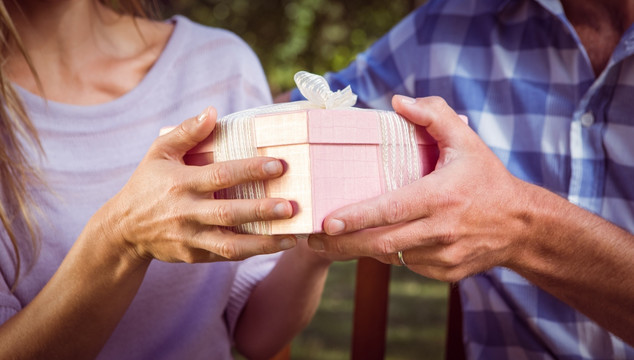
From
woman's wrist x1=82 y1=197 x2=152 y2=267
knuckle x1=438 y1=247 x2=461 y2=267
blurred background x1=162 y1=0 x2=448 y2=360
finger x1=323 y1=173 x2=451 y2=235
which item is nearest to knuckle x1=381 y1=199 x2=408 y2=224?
finger x1=323 y1=173 x2=451 y2=235

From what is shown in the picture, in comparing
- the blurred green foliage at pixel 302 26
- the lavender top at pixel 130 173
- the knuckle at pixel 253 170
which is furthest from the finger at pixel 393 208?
the blurred green foliage at pixel 302 26

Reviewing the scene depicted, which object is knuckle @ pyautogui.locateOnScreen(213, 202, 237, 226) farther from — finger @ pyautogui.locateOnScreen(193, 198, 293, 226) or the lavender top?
the lavender top

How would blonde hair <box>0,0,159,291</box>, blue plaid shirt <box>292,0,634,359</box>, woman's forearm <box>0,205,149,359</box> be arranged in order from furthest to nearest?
blue plaid shirt <box>292,0,634,359</box> < blonde hair <box>0,0,159,291</box> < woman's forearm <box>0,205,149,359</box>

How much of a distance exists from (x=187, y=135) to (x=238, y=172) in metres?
0.11

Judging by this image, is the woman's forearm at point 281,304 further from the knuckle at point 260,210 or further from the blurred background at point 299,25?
the blurred background at point 299,25

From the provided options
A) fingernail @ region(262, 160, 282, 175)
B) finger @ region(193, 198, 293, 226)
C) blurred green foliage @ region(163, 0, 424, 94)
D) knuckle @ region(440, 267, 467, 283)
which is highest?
blurred green foliage @ region(163, 0, 424, 94)

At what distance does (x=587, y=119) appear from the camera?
3.93 ft

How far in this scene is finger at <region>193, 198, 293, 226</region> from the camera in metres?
0.68

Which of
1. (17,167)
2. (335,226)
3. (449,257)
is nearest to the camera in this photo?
(335,226)

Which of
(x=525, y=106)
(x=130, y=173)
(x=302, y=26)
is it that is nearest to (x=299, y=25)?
(x=302, y=26)

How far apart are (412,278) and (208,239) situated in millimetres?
2875

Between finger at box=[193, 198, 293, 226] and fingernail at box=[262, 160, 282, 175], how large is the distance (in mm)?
35

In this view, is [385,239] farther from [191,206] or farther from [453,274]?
[191,206]

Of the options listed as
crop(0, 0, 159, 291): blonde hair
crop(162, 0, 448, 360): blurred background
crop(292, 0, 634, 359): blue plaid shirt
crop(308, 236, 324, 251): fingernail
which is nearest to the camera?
crop(308, 236, 324, 251): fingernail
